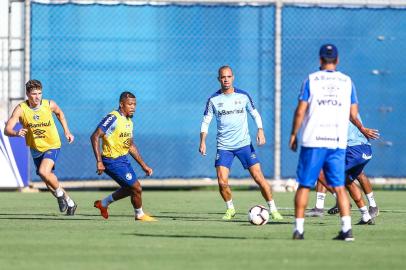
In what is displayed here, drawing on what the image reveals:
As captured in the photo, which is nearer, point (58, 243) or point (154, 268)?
point (154, 268)

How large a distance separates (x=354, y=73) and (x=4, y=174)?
7.58m

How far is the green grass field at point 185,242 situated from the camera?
11227 millimetres

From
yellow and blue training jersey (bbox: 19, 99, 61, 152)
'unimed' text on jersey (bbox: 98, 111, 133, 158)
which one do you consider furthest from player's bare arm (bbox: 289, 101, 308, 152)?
yellow and blue training jersey (bbox: 19, 99, 61, 152)

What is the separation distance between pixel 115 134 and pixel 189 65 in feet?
30.3

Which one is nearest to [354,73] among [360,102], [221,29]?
[360,102]

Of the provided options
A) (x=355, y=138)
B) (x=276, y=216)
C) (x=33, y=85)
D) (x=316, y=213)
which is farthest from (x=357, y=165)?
Result: (x=33, y=85)

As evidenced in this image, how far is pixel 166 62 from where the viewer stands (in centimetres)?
2677

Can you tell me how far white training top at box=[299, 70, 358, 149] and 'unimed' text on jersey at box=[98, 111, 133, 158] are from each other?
481 cm

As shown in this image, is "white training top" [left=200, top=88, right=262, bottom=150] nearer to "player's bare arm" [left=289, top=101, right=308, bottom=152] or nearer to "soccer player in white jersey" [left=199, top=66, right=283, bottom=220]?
"soccer player in white jersey" [left=199, top=66, right=283, bottom=220]

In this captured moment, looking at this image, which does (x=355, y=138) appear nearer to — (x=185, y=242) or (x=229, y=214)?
(x=229, y=214)

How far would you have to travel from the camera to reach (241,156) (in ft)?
59.8

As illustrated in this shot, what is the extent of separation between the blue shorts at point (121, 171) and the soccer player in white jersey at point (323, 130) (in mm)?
4540

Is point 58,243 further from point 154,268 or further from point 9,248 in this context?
point 154,268

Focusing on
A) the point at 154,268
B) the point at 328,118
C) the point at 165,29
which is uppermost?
the point at 165,29
